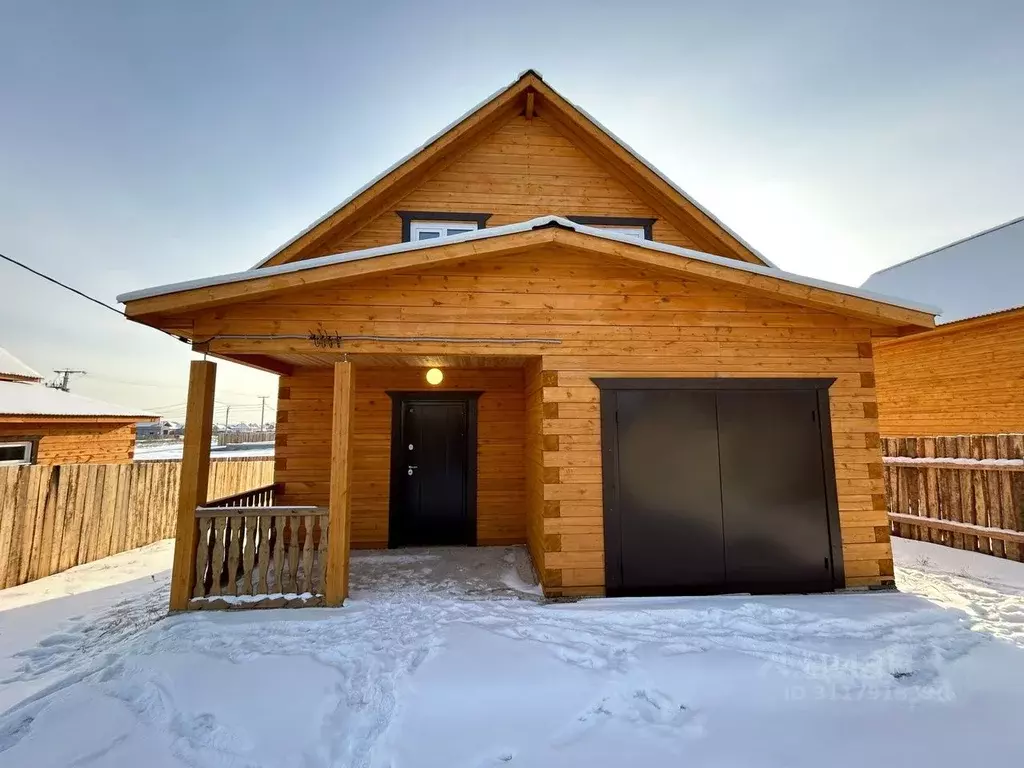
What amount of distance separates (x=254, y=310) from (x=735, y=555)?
634cm

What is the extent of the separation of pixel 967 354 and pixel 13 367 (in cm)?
3197

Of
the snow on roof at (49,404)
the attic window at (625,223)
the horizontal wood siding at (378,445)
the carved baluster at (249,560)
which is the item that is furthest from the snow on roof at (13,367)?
the attic window at (625,223)

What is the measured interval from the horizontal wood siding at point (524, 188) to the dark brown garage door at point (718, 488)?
394 cm

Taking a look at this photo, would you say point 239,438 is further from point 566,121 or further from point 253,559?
point 566,121

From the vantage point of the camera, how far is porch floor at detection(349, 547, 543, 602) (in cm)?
493

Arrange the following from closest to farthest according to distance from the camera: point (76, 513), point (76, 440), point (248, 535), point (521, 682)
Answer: point (521, 682), point (248, 535), point (76, 513), point (76, 440)

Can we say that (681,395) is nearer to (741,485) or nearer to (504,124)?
(741,485)

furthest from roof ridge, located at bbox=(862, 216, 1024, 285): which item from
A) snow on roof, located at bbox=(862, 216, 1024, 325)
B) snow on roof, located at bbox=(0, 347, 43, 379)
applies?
snow on roof, located at bbox=(0, 347, 43, 379)

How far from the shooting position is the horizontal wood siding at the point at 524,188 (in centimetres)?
770

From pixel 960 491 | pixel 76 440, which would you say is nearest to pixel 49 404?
pixel 76 440

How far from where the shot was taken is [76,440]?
37.7ft

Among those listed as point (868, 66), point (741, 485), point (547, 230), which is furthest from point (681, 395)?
point (868, 66)

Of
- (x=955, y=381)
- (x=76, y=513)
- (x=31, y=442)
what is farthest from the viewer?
(x=955, y=381)

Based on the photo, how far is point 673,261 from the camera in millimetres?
4797
